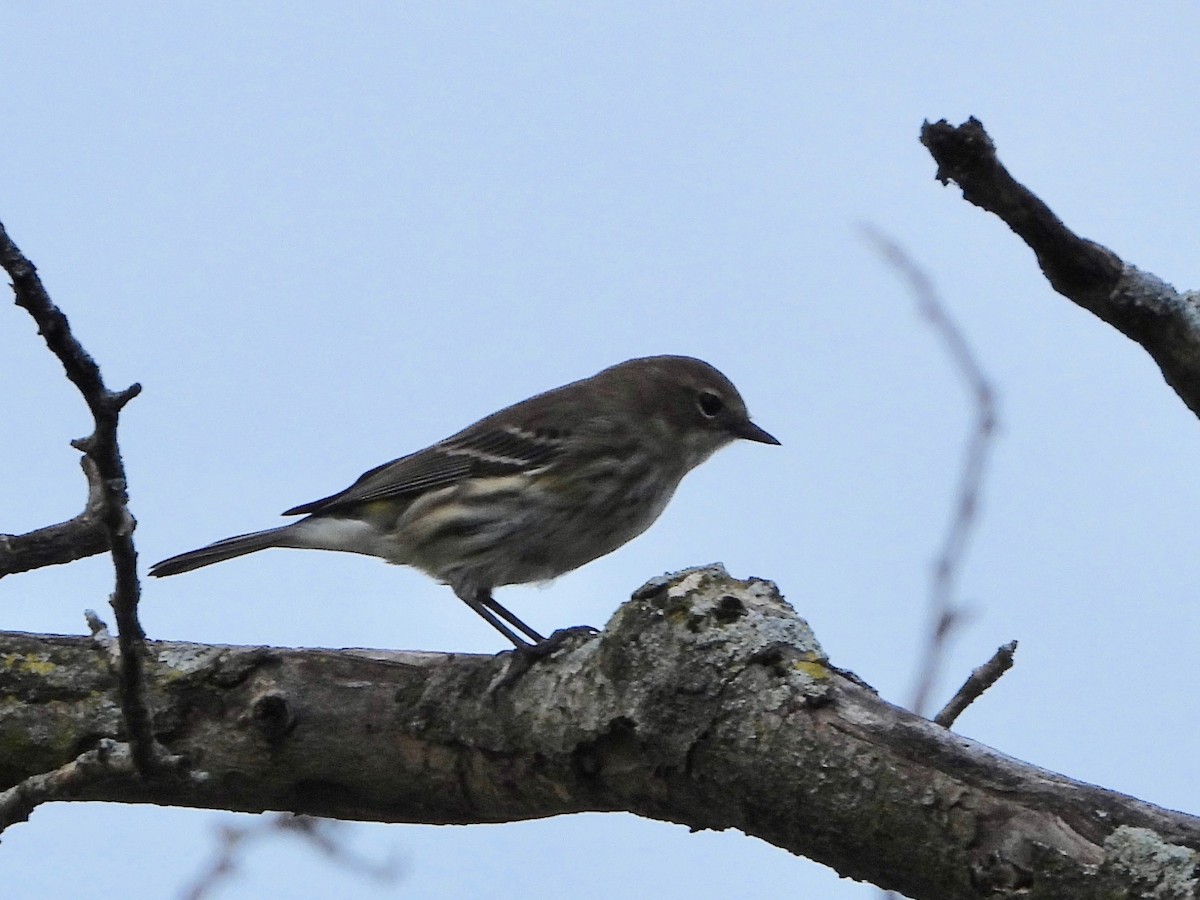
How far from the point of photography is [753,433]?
9594 mm

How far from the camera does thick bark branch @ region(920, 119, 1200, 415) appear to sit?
11.2 feet

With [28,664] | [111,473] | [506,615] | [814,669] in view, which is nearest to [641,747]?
[814,669]

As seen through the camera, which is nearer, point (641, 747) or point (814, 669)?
point (814, 669)

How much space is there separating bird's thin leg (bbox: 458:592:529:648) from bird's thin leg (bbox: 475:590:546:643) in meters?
0.02

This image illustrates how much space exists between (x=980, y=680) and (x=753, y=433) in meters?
4.62

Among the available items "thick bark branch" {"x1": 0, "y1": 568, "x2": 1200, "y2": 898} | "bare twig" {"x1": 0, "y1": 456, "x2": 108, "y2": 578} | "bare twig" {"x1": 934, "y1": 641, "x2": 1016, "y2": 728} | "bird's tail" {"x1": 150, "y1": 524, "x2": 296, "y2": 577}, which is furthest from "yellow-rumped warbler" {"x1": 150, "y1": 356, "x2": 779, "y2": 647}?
"bare twig" {"x1": 934, "y1": 641, "x2": 1016, "y2": 728}

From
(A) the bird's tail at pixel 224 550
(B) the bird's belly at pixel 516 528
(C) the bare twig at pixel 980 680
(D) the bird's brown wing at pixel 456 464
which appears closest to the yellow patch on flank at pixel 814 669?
(C) the bare twig at pixel 980 680

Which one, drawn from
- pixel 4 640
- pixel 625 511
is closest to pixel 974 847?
pixel 4 640

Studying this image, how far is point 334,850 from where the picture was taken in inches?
228

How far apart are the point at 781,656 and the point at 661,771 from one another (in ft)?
1.72

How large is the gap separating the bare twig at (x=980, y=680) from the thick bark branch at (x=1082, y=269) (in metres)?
1.74

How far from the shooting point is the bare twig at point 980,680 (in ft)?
16.5

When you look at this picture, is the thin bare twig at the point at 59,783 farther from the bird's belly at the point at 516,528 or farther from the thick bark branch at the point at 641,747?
the bird's belly at the point at 516,528

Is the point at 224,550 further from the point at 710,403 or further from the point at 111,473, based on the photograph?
the point at 111,473
